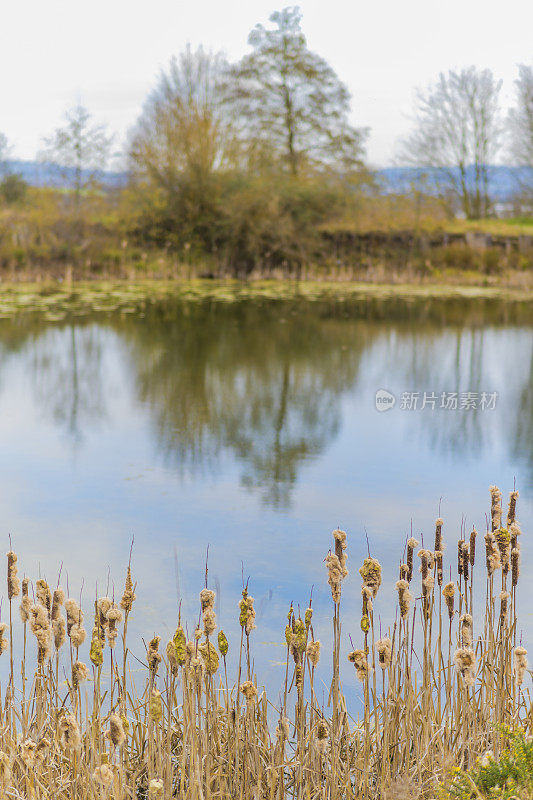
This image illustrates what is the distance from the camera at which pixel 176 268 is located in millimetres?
23984

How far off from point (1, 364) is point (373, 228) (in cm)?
1630

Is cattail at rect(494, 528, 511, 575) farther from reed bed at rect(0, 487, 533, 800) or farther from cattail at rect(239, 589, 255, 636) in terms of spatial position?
cattail at rect(239, 589, 255, 636)

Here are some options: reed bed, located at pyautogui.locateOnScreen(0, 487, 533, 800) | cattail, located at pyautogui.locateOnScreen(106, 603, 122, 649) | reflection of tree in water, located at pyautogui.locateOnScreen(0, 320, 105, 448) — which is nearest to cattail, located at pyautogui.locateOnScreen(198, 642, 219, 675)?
reed bed, located at pyautogui.locateOnScreen(0, 487, 533, 800)

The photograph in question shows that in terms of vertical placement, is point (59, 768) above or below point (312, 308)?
below

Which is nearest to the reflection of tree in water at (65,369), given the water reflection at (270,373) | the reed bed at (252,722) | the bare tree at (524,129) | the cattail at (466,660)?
the water reflection at (270,373)

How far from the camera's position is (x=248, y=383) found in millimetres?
9758

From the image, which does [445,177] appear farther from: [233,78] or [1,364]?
[1,364]

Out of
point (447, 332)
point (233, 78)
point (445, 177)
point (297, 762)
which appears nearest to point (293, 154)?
point (233, 78)

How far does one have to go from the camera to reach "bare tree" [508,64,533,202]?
22.0 metres

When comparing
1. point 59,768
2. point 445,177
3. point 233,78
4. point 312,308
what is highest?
point 233,78

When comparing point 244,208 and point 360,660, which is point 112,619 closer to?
point 360,660

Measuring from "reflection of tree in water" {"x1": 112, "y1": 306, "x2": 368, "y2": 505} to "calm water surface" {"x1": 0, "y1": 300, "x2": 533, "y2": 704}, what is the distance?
32mm

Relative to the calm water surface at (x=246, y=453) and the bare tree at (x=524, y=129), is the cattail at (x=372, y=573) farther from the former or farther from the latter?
the bare tree at (x=524, y=129)

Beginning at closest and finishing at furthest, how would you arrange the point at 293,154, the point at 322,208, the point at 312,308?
the point at 312,308 < the point at 322,208 < the point at 293,154
